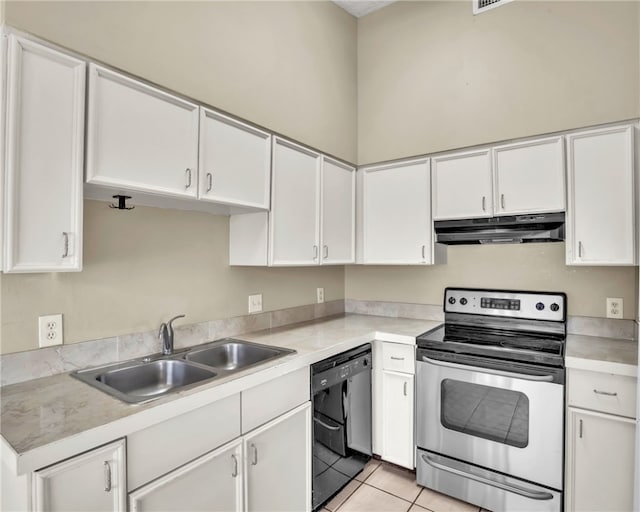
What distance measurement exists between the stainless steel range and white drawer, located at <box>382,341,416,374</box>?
55 mm

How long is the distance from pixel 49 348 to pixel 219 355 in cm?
80

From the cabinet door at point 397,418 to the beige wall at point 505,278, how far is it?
2.52 feet

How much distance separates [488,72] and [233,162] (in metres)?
1.85

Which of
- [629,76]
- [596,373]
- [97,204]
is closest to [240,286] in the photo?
[97,204]

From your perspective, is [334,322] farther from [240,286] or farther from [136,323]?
[136,323]

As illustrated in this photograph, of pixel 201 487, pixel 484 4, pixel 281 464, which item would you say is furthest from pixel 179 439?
pixel 484 4

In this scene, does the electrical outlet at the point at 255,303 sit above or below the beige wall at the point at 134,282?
below

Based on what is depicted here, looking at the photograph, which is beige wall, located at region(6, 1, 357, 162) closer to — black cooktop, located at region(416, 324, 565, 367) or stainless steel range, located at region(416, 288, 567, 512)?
black cooktop, located at region(416, 324, 565, 367)

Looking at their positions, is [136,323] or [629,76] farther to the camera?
[629,76]

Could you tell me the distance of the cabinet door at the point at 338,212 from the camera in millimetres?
2559

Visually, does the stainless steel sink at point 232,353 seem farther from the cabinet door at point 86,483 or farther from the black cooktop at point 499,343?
the black cooktop at point 499,343

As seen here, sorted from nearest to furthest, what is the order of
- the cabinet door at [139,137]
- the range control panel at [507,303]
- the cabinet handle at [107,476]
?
the cabinet handle at [107,476]
the cabinet door at [139,137]
the range control panel at [507,303]

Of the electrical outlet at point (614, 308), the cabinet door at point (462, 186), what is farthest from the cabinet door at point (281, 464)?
the electrical outlet at point (614, 308)

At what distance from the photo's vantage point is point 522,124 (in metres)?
2.33
